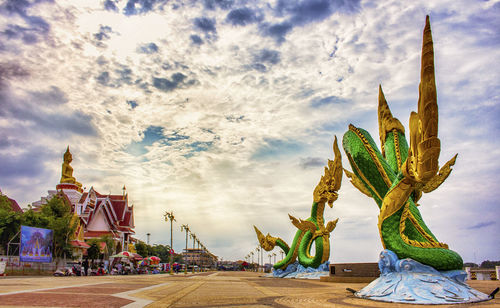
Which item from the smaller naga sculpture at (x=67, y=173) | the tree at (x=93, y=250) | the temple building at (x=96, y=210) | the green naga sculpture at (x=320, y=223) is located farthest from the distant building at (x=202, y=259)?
the green naga sculpture at (x=320, y=223)

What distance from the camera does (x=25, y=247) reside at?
26750 mm

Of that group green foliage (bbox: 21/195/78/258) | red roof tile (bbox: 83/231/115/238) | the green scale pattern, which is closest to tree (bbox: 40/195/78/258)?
green foliage (bbox: 21/195/78/258)

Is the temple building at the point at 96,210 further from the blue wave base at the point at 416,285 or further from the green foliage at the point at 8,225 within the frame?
the blue wave base at the point at 416,285

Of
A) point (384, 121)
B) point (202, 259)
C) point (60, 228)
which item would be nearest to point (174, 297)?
point (384, 121)

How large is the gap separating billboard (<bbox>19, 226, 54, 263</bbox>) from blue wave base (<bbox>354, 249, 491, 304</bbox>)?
26.0 metres

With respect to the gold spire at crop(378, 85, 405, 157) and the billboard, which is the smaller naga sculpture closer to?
the billboard

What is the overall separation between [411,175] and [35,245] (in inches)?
1126

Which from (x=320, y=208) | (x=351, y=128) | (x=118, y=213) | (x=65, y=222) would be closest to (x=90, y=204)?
(x=118, y=213)

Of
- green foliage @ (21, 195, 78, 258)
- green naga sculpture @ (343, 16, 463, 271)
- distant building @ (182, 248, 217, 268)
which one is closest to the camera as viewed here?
green naga sculpture @ (343, 16, 463, 271)

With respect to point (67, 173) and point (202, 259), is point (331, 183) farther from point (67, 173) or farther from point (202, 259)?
point (202, 259)

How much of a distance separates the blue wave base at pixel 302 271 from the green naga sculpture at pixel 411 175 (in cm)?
1099

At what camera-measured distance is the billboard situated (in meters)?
26.7

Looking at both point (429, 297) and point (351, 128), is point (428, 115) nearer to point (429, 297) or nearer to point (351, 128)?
point (429, 297)

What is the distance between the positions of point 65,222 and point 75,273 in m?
6.06
